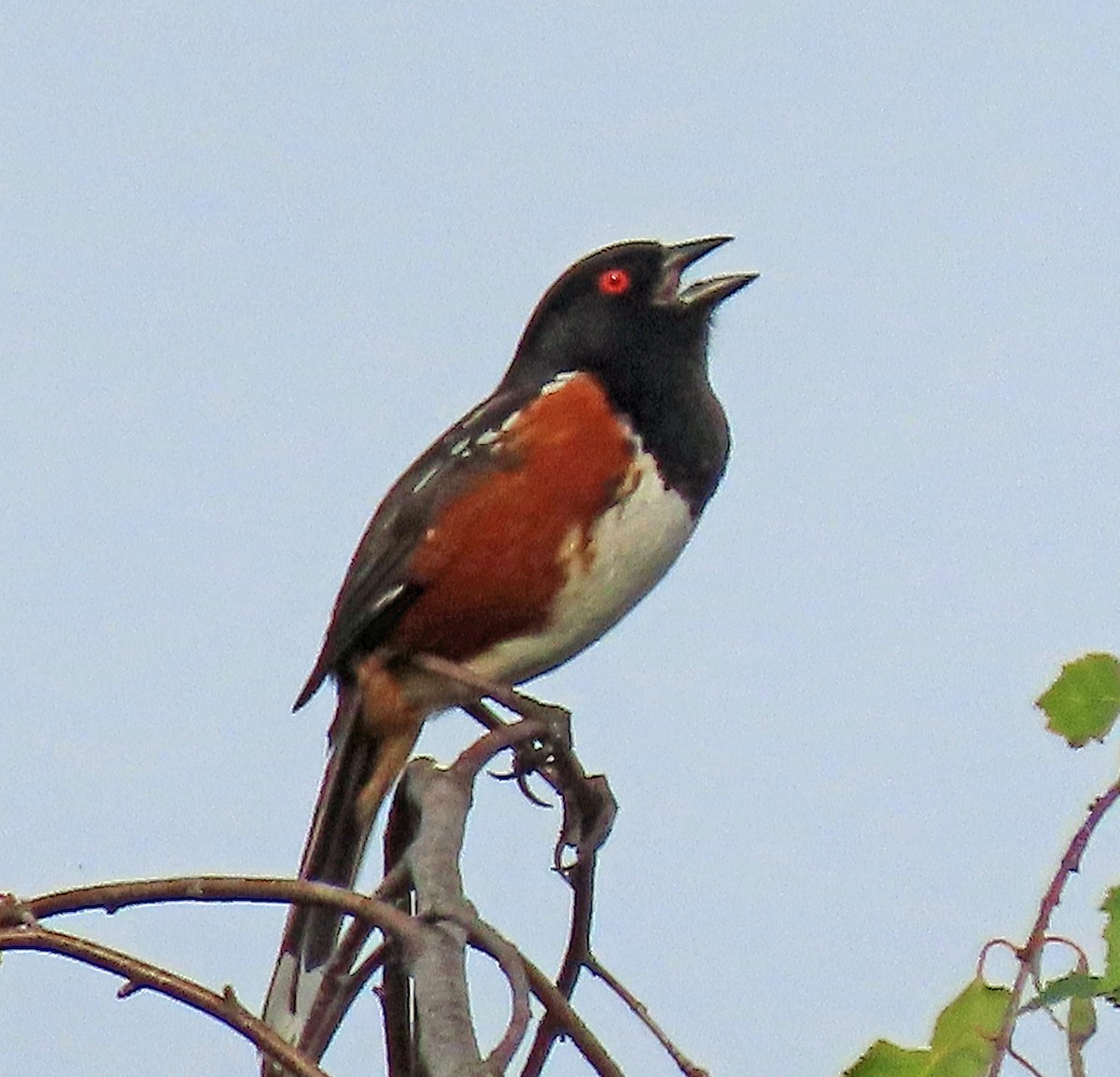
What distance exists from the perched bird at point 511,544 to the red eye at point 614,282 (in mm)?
146

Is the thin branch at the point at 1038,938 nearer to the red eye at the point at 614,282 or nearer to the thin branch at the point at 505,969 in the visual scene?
the thin branch at the point at 505,969

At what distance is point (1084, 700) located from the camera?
1906 millimetres

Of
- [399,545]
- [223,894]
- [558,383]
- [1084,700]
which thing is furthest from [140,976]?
[558,383]

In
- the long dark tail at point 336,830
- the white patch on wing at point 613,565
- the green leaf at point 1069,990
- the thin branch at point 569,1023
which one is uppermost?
the white patch on wing at point 613,565

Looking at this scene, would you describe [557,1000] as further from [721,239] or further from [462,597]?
[721,239]

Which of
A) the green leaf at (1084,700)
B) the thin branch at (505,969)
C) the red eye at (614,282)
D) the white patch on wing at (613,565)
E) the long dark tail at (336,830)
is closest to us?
the thin branch at (505,969)

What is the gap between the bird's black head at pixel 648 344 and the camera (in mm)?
3783

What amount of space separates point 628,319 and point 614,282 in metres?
0.10

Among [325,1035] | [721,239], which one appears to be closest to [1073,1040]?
[325,1035]

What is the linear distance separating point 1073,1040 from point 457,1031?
1.82 feet

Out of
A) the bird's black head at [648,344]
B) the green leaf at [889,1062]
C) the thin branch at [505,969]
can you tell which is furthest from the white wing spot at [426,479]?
the thin branch at [505,969]

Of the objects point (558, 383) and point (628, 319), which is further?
point (628, 319)

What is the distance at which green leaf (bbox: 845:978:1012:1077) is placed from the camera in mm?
1667

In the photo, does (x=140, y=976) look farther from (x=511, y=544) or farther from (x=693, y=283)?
(x=693, y=283)
